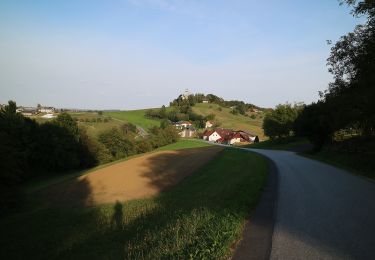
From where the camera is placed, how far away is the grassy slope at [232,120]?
458ft

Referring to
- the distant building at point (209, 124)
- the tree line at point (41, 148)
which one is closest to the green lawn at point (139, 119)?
the distant building at point (209, 124)

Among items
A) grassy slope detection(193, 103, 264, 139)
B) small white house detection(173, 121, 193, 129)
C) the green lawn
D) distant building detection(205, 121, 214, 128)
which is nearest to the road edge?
the green lawn

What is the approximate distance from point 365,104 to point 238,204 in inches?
424

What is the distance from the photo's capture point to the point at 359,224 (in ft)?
32.6

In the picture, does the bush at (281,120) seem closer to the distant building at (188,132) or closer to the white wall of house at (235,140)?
the white wall of house at (235,140)

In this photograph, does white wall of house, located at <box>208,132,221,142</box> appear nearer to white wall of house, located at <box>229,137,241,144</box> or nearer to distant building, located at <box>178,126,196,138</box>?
white wall of house, located at <box>229,137,241,144</box>

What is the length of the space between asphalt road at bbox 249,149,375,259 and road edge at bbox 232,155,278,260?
6.5 inches

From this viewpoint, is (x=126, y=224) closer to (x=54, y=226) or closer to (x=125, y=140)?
(x=54, y=226)

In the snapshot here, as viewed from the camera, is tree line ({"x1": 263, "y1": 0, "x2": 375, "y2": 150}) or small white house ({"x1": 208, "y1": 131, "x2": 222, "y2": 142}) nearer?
tree line ({"x1": 263, "y1": 0, "x2": 375, "y2": 150})

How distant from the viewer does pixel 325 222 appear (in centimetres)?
1034

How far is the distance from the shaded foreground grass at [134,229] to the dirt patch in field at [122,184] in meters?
2.76

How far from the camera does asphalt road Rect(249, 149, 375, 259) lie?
781cm

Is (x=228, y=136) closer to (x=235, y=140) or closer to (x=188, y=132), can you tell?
(x=235, y=140)

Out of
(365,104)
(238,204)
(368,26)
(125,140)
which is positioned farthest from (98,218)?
(125,140)
